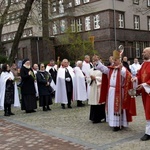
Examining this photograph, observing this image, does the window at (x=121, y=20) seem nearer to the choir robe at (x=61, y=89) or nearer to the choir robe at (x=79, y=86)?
the choir robe at (x=79, y=86)

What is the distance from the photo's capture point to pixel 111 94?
794cm

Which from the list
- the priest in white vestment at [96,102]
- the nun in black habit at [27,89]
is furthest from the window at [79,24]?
the priest in white vestment at [96,102]

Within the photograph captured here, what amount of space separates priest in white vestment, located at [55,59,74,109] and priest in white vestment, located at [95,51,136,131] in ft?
15.5

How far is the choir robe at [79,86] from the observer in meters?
12.7

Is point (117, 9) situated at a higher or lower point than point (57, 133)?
higher

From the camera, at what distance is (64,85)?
1272cm

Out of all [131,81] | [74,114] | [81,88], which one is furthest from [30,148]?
[81,88]

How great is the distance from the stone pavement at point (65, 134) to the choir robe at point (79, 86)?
1.88 m

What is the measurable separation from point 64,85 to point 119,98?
517 cm

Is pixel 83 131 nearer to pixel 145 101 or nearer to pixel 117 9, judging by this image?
pixel 145 101

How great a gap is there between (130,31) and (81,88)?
2576 centimetres

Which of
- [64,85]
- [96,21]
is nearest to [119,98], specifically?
[64,85]

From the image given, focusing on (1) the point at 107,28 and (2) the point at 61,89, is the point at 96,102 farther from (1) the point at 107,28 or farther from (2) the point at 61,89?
(1) the point at 107,28

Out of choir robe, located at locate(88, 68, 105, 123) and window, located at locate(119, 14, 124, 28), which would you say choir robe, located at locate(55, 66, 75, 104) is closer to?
choir robe, located at locate(88, 68, 105, 123)
